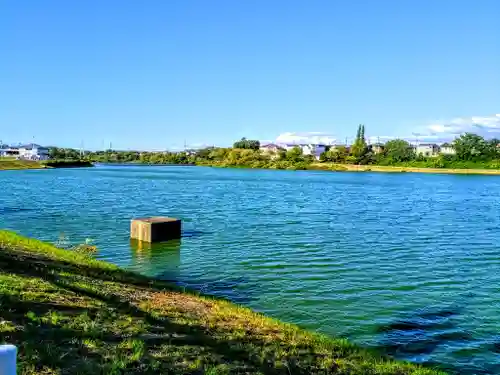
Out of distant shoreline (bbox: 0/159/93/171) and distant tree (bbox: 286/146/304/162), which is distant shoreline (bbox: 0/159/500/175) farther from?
distant tree (bbox: 286/146/304/162)

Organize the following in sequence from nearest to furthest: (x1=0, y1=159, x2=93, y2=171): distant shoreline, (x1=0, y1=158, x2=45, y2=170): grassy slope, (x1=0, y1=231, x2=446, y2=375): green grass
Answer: (x1=0, y1=231, x2=446, y2=375): green grass < (x1=0, y1=158, x2=45, y2=170): grassy slope < (x1=0, y1=159, x2=93, y2=171): distant shoreline

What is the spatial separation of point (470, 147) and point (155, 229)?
162 m

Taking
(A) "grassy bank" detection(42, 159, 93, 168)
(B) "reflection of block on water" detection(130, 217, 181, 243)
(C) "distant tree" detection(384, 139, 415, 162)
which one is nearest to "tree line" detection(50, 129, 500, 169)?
(C) "distant tree" detection(384, 139, 415, 162)

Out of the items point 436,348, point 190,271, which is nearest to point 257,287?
point 190,271

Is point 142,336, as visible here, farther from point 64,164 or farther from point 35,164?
point 64,164

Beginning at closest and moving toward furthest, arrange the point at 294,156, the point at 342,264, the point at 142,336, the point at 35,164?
the point at 142,336 < the point at 342,264 < the point at 35,164 < the point at 294,156

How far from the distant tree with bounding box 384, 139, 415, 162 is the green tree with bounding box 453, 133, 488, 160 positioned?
1607 cm

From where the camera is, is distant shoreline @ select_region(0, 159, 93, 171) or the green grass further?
distant shoreline @ select_region(0, 159, 93, 171)

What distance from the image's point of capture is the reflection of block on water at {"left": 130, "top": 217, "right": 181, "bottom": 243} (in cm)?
2328

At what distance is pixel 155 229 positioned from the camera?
76.7 ft

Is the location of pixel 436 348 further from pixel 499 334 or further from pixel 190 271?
pixel 190 271

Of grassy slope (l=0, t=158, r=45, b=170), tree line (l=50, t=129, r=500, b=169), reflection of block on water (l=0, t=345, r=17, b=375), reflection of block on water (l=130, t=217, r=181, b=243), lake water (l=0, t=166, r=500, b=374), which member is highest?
tree line (l=50, t=129, r=500, b=169)

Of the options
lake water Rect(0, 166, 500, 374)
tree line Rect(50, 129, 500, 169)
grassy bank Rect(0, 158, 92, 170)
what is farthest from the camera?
tree line Rect(50, 129, 500, 169)

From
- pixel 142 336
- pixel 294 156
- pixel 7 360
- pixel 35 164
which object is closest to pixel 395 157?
pixel 294 156
